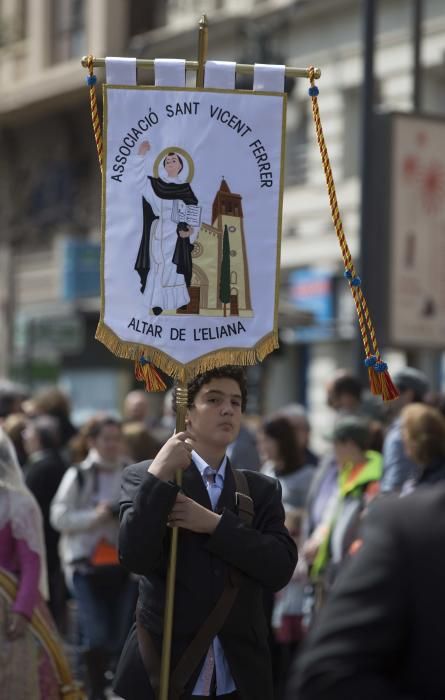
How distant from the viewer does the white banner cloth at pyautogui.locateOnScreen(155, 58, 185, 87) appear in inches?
195

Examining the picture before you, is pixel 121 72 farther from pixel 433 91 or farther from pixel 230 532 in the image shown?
pixel 433 91

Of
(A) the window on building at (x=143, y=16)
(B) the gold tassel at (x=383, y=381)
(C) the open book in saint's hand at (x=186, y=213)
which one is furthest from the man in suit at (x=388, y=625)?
(A) the window on building at (x=143, y=16)

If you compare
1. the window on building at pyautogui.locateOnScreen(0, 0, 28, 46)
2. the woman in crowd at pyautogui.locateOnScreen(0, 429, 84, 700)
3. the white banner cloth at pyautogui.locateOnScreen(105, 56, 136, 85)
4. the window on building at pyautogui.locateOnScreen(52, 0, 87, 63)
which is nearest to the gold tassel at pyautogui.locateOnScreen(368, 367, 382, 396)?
the white banner cloth at pyautogui.locateOnScreen(105, 56, 136, 85)

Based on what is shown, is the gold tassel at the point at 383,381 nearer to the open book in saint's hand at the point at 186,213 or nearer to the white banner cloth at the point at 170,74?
the open book in saint's hand at the point at 186,213

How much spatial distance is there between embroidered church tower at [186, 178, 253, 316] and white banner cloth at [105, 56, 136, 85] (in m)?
0.49

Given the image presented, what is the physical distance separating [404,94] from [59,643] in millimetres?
15282

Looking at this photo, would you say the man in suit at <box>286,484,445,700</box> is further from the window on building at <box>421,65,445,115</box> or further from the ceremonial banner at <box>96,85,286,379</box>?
the window on building at <box>421,65,445,115</box>

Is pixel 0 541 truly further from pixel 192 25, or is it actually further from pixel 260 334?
pixel 192 25

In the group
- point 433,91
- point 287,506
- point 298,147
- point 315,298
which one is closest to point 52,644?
point 287,506

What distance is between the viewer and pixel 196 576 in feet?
14.9

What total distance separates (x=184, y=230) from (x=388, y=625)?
104 inches

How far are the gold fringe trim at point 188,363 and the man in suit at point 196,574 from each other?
29 cm

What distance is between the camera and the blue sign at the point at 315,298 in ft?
70.3

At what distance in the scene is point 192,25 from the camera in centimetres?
2464
